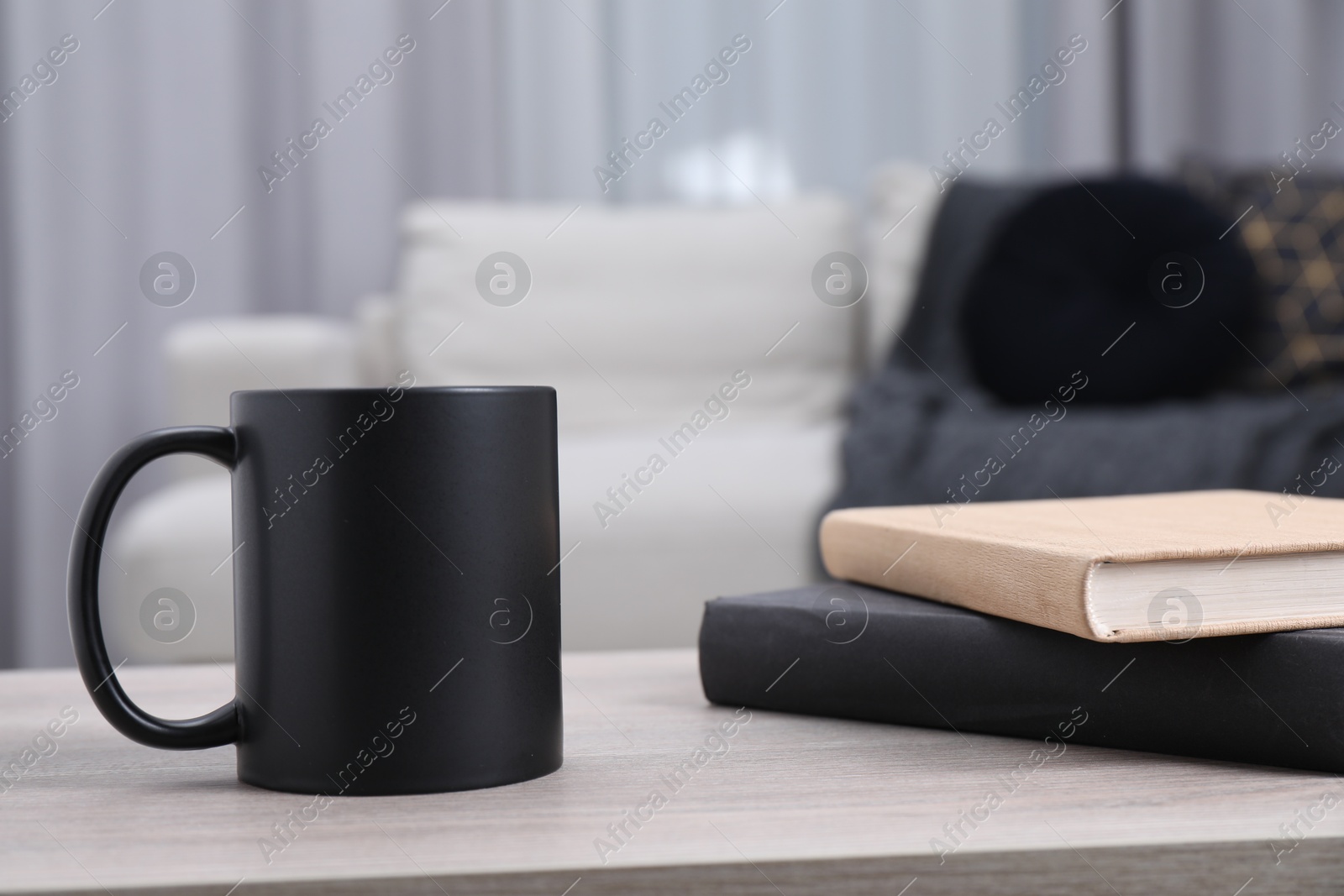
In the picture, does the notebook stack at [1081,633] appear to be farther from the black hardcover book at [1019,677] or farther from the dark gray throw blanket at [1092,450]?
the dark gray throw blanket at [1092,450]

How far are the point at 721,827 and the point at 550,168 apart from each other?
8.11ft

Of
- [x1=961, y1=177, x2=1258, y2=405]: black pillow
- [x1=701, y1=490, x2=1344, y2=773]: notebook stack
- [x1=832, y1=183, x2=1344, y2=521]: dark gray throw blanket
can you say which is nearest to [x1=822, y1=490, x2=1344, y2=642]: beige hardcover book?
[x1=701, y1=490, x2=1344, y2=773]: notebook stack

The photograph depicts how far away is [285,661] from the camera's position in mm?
400

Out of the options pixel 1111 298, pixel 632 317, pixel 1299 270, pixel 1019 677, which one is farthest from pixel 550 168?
pixel 1019 677

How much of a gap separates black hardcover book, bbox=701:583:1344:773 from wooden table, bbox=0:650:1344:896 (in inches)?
0.4

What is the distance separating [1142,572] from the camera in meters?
0.41

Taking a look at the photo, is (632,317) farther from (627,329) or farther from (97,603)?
(97,603)

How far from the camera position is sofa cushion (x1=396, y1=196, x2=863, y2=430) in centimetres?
202

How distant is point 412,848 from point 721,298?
1.78 metres

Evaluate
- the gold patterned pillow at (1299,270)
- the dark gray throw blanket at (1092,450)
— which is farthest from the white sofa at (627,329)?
the gold patterned pillow at (1299,270)

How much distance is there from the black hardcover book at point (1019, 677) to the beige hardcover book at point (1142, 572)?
0.01m

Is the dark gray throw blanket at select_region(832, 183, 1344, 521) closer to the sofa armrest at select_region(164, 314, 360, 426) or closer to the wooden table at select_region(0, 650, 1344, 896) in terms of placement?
the sofa armrest at select_region(164, 314, 360, 426)

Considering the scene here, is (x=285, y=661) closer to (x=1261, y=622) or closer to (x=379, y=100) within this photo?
(x=1261, y=622)


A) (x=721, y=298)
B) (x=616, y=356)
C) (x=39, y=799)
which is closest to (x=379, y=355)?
(x=616, y=356)
